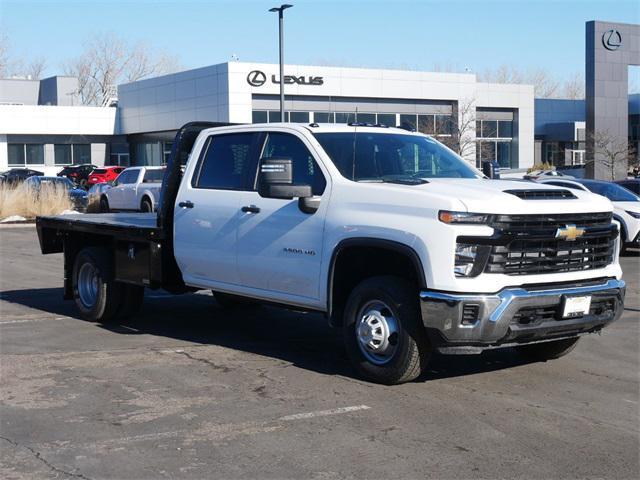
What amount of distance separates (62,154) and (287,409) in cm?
6524

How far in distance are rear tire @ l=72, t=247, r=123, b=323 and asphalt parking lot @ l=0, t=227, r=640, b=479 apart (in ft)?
0.98

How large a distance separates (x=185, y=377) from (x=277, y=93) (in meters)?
49.5

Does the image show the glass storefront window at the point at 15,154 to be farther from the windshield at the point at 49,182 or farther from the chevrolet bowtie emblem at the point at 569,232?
the chevrolet bowtie emblem at the point at 569,232

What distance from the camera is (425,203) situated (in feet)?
22.8

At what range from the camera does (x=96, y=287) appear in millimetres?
10422

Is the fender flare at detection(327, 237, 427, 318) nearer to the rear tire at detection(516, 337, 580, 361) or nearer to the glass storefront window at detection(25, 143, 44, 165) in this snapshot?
the rear tire at detection(516, 337, 580, 361)

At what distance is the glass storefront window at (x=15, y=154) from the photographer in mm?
66938

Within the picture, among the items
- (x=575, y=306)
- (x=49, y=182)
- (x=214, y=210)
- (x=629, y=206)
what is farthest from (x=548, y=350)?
(x=49, y=182)

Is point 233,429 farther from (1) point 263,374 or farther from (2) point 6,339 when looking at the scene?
(2) point 6,339

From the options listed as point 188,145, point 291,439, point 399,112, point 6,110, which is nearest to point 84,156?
point 6,110

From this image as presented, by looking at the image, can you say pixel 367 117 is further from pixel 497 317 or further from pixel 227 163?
pixel 497 317

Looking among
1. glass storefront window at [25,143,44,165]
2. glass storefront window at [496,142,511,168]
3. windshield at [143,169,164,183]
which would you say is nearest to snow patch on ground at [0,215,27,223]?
windshield at [143,169,164,183]

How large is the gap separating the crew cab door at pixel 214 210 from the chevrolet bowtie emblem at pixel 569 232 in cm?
293

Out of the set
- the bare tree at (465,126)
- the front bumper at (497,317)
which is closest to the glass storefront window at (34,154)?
the bare tree at (465,126)
